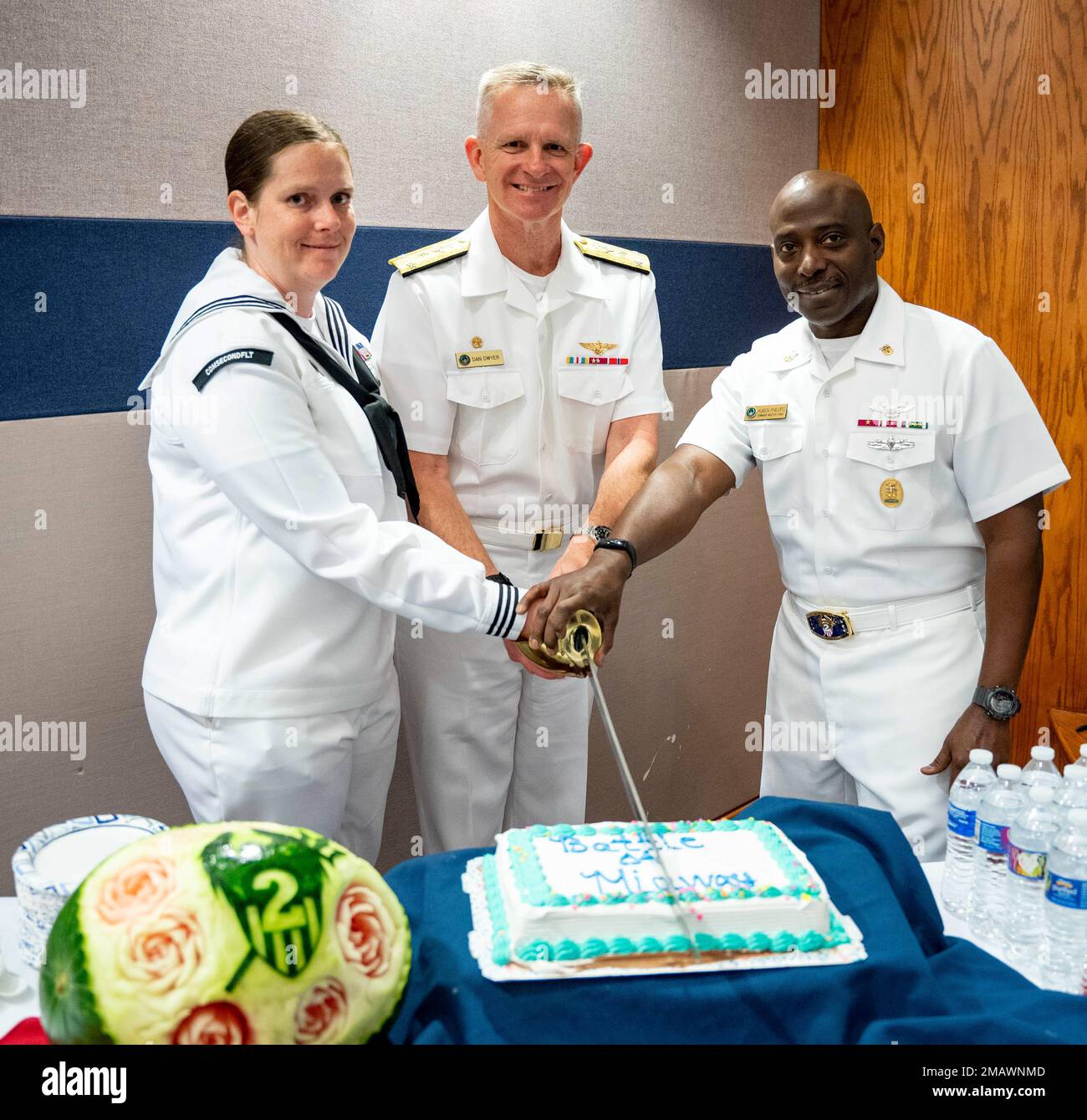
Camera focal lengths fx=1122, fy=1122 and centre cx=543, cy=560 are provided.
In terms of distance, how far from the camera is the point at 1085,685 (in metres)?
3.40

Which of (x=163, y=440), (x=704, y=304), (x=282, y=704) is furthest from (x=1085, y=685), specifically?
(x=163, y=440)

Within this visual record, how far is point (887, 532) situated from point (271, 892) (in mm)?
1425

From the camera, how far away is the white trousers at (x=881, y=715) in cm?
203

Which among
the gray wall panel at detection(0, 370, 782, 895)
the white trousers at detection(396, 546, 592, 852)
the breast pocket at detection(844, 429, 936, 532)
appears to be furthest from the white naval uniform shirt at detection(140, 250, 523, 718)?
the breast pocket at detection(844, 429, 936, 532)

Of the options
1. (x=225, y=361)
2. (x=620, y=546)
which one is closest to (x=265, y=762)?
(x=225, y=361)

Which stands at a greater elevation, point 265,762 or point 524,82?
point 524,82

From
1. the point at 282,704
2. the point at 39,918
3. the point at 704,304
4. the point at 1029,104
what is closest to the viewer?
the point at 39,918

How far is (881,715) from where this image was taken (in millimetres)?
2076

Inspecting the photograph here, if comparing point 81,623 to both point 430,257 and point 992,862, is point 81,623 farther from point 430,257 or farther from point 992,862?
point 992,862

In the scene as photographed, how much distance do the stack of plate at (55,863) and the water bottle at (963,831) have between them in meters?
1.06

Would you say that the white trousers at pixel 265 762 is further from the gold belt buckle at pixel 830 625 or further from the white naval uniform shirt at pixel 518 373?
the gold belt buckle at pixel 830 625

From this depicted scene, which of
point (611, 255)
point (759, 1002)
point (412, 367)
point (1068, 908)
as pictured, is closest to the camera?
point (759, 1002)
